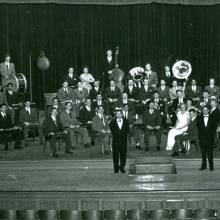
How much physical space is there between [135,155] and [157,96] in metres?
2.11

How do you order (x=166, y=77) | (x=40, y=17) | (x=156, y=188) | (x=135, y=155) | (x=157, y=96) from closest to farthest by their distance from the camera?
(x=156, y=188), (x=135, y=155), (x=157, y=96), (x=166, y=77), (x=40, y=17)

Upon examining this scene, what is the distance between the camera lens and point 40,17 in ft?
66.6

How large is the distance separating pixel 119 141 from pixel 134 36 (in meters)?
7.80

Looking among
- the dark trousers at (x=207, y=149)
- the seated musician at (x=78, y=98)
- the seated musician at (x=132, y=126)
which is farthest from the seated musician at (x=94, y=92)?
the dark trousers at (x=207, y=149)

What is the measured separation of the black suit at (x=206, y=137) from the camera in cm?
1362

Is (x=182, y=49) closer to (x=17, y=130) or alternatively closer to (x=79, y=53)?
(x=79, y=53)

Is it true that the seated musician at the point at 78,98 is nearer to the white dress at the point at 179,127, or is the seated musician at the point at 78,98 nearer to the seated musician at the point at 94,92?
the seated musician at the point at 94,92

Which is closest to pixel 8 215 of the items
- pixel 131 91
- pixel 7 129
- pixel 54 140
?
pixel 54 140

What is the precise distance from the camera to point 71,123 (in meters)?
15.9

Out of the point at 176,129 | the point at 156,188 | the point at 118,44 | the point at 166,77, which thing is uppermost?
the point at 118,44

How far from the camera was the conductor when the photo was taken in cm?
1362

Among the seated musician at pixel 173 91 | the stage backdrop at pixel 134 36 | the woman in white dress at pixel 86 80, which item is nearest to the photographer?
the seated musician at pixel 173 91

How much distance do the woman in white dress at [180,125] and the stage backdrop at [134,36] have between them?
5.23 metres

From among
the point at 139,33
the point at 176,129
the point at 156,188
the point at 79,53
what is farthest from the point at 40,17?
the point at 156,188
